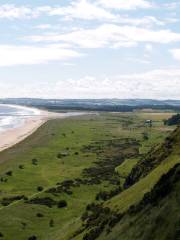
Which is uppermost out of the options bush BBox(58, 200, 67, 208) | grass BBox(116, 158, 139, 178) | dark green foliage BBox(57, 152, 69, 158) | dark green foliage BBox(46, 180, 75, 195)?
grass BBox(116, 158, 139, 178)

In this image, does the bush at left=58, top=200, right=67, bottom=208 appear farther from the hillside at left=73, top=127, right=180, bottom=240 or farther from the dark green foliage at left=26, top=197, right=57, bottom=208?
the hillside at left=73, top=127, right=180, bottom=240

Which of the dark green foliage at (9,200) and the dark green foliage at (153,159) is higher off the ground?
the dark green foliage at (153,159)

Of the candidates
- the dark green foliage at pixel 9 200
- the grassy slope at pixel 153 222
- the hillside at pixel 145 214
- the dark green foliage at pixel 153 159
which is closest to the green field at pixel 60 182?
the dark green foliage at pixel 9 200

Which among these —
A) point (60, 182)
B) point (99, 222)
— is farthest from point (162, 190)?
point (60, 182)

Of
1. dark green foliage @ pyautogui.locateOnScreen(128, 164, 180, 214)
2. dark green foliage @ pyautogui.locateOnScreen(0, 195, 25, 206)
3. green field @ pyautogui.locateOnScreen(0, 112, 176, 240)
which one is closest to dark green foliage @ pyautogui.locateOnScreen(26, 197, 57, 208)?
green field @ pyautogui.locateOnScreen(0, 112, 176, 240)

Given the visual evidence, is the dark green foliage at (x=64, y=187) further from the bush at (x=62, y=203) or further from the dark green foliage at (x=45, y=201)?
the bush at (x=62, y=203)

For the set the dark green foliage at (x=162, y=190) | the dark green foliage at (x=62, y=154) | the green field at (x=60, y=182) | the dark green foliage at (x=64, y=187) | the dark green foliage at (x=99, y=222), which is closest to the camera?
the dark green foliage at (x=162, y=190)

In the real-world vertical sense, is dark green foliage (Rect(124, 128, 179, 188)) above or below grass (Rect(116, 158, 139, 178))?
above
